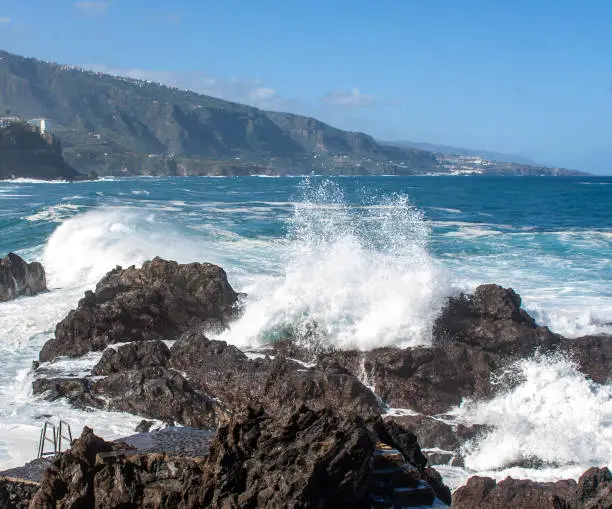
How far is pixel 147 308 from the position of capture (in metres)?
15.2

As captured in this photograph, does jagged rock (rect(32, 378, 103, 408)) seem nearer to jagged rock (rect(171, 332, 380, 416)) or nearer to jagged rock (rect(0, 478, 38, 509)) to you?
jagged rock (rect(171, 332, 380, 416))

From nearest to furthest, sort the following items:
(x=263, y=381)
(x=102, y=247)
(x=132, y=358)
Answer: (x=263, y=381)
(x=132, y=358)
(x=102, y=247)

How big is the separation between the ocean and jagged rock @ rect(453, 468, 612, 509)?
939 mm

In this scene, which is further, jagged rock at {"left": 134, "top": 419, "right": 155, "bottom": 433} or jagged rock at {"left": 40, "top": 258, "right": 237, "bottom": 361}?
jagged rock at {"left": 40, "top": 258, "right": 237, "bottom": 361}

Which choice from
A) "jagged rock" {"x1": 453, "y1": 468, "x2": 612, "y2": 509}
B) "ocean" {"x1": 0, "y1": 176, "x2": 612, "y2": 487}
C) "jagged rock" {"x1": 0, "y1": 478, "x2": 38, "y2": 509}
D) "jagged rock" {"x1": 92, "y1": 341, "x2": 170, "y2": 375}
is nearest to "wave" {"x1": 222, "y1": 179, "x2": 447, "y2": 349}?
"ocean" {"x1": 0, "y1": 176, "x2": 612, "y2": 487}

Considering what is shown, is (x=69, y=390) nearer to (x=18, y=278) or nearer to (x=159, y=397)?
(x=159, y=397)

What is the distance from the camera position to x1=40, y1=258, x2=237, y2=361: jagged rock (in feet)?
47.2

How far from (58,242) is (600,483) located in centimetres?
2288

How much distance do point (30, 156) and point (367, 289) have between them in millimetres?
97456

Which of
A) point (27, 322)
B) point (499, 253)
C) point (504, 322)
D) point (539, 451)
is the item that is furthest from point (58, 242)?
point (539, 451)

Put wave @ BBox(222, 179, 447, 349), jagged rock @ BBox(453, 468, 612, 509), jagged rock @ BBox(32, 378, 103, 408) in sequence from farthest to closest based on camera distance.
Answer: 1. wave @ BBox(222, 179, 447, 349)
2. jagged rock @ BBox(32, 378, 103, 408)
3. jagged rock @ BBox(453, 468, 612, 509)

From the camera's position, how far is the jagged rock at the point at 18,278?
19.7m

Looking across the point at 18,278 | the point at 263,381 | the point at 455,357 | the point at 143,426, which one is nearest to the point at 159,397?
the point at 143,426

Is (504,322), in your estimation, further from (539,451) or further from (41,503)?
(41,503)
